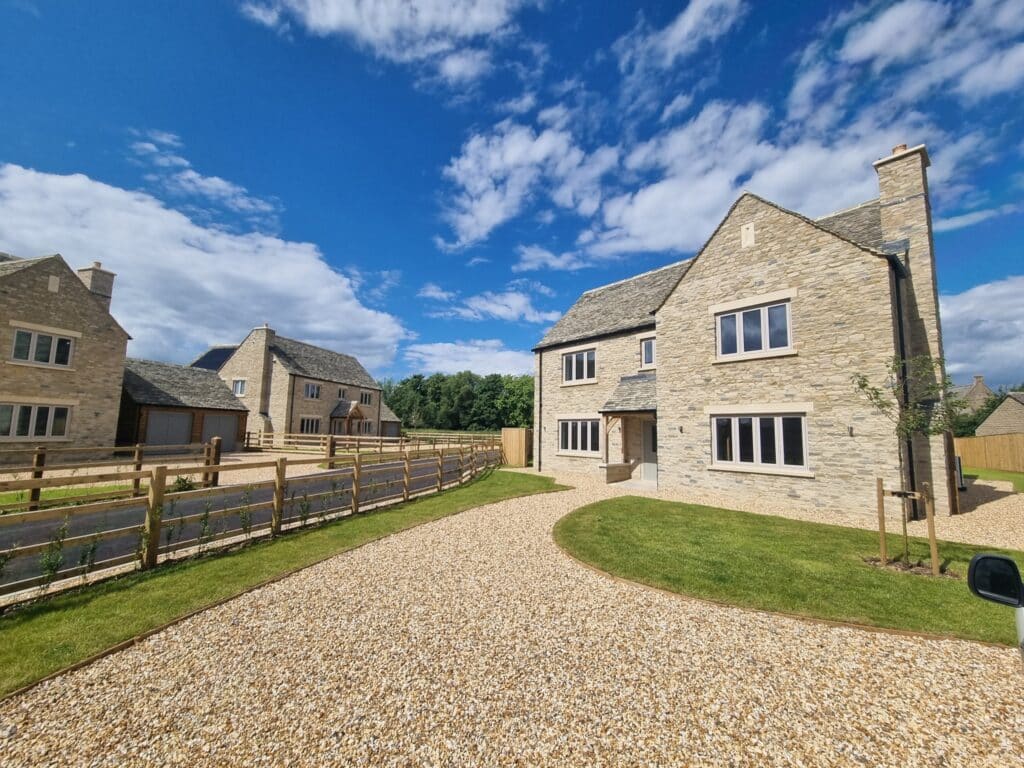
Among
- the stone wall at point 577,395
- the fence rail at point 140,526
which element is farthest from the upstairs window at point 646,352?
the fence rail at point 140,526

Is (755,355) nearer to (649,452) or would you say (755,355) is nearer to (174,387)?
(649,452)

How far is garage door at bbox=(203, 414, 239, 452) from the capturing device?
29.3 metres

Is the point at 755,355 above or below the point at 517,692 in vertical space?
above

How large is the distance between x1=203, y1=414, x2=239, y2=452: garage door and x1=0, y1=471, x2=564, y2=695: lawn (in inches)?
1004

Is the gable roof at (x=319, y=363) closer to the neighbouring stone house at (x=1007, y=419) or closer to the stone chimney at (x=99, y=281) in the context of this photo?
the stone chimney at (x=99, y=281)

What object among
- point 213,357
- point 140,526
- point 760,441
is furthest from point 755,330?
point 213,357

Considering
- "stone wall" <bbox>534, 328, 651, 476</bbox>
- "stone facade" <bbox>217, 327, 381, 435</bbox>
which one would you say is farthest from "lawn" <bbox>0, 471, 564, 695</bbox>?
"stone facade" <bbox>217, 327, 381, 435</bbox>

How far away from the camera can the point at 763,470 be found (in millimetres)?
13094

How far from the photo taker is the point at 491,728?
3527mm

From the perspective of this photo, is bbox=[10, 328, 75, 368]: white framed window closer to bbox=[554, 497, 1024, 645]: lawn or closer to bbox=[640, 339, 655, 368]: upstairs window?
bbox=[554, 497, 1024, 645]: lawn

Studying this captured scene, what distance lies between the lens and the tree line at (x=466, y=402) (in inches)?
2862

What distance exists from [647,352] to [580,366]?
3582 mm

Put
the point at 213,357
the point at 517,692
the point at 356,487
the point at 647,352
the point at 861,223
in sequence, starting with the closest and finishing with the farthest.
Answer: the point at 517,692, the point at 356,487, the point at 861,223, the point at 647,352, the point at 213,357

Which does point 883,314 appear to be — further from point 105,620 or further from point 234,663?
point 105,620
